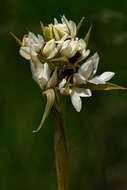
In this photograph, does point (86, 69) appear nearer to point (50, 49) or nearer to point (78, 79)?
point (78, 79)

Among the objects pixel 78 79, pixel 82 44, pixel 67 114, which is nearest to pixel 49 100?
pixel 78 79

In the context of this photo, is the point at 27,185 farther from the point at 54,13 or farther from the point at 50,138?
the point at 54,13

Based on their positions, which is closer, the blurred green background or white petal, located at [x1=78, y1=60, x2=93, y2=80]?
white petal, located at [x1=78, y1=60, x2=93, y2=80]

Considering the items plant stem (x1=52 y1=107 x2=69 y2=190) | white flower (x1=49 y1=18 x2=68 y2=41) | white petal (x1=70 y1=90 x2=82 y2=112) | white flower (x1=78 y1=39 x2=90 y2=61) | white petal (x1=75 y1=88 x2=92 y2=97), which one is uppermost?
white flower (x1=49 y1=18 x2=68 y2=41)

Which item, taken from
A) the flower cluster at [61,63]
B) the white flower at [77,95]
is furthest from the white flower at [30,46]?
the white flower at [77,95]

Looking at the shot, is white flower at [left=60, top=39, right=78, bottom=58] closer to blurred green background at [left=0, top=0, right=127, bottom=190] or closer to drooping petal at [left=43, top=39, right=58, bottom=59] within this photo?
drooping petal at [left=43, top=39, right=58, bottom=59]

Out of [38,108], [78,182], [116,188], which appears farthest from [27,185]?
[116,188]

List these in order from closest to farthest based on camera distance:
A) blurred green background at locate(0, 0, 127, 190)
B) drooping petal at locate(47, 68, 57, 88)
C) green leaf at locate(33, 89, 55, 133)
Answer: green leaf at locate(33, 89, 55, 133), drooping petal at locate(47, 68, 57, 88), blurred green background at locate(0, 0, 127, 190)

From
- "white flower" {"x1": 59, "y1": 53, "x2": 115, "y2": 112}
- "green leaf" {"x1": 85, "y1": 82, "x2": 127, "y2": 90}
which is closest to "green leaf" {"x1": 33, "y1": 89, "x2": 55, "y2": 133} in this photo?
"white flower" {"x1": 59, "y1": 53, "x2": 115, "y2": 112}
